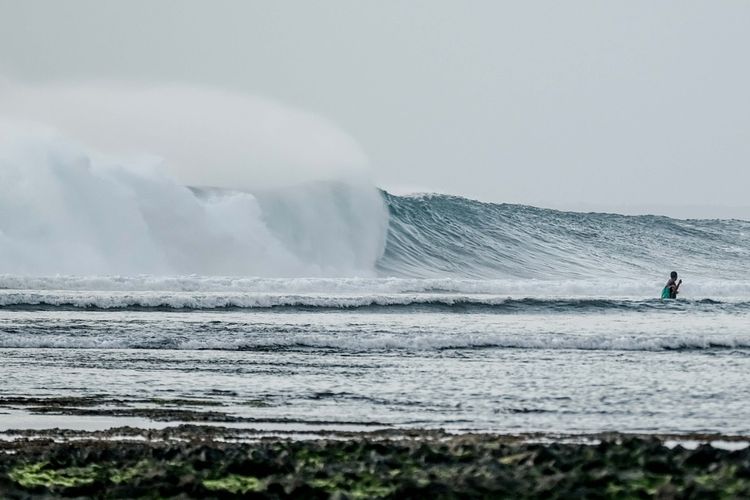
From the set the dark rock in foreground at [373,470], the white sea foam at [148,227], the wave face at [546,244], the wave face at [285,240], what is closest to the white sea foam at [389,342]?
the dark rock in foreground at [373,470]

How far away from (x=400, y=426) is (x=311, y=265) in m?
22.6

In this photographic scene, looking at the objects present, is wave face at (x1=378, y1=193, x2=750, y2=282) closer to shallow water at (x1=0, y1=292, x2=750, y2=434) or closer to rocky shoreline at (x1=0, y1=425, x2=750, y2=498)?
shallow water at (x1=0, y1=292, x2=750, y2=434)

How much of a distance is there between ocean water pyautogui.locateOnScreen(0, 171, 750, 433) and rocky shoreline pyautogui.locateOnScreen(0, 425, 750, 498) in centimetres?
120

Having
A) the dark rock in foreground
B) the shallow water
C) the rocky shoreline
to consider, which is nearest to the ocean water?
the shallow water

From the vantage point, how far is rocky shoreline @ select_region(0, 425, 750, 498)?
17.2 ft

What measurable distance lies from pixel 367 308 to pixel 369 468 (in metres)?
13.0

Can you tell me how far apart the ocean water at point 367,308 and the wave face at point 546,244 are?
12cm

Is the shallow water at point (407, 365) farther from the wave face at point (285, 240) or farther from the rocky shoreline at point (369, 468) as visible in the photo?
the wave face at point (285, 240)

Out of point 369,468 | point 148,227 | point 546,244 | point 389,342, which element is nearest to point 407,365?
point 389,342

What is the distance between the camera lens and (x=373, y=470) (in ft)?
19.0

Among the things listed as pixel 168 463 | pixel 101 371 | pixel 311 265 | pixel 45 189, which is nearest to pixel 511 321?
pixel 101 371

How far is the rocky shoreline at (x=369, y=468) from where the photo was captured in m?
5.25

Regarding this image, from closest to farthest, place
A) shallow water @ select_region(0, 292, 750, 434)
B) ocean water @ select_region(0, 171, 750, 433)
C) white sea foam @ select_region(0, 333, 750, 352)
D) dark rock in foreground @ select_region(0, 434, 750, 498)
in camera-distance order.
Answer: dark rock in foreground @ select_region(0, 434, 750, 498)
shallow water @ select_region(0, 292, 750, 434)
ocean water @ select_region(0, 171, 750, 433)
white sea foam @ select_region(0, 333, 750, 352)

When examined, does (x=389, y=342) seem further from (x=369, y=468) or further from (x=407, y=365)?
(x=369, y=468)
